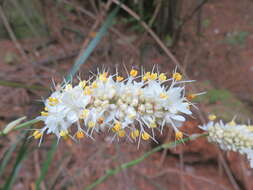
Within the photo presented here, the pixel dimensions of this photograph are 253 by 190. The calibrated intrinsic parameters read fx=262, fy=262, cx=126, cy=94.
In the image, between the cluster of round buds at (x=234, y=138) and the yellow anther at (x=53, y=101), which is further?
the cluster of round buds at (x=234, y=138)

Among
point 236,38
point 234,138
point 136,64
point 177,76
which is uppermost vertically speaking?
point 236,38

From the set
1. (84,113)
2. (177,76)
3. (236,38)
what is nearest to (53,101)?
(84,113)

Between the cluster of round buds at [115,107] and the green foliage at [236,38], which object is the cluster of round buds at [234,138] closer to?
the cluster of round buds at [115,107]

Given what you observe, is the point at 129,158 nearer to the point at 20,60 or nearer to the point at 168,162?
the point at 168,162

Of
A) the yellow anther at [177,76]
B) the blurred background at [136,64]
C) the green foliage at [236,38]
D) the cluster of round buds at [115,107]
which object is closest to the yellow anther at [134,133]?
the cluster of round buds at [115,107]

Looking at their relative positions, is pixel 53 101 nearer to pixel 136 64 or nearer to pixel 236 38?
pixel 136 64

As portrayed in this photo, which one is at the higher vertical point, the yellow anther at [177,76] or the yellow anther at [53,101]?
the yellow anther at [177,76]
